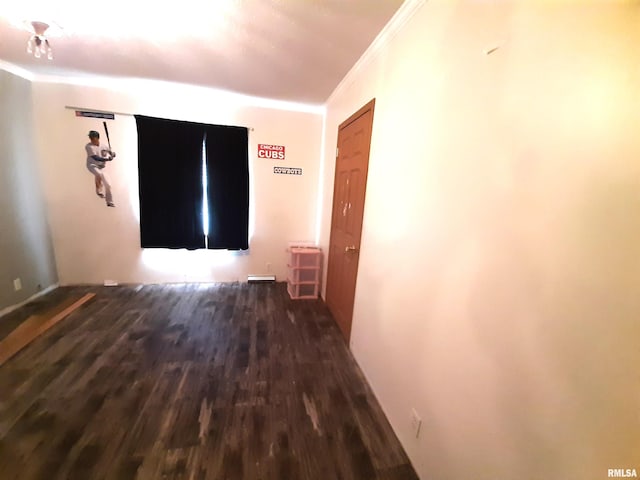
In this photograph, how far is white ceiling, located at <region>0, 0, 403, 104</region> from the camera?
1.60 meters

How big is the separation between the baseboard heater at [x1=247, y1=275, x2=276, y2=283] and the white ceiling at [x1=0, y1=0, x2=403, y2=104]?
2.60 metres

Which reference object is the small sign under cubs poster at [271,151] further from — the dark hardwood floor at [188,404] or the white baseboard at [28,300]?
the white baseboard at [28,300]

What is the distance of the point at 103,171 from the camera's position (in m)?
3.14

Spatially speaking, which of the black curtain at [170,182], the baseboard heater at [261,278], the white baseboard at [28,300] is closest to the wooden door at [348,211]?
the baseboard heater at [261,278]

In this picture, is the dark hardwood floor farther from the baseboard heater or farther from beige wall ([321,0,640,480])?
the baseboard heater

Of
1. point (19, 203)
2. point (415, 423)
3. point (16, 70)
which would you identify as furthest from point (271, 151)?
point (415, 423)

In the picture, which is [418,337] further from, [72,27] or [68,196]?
[68,196]

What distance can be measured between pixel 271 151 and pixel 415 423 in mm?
3429

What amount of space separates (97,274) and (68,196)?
1073mm

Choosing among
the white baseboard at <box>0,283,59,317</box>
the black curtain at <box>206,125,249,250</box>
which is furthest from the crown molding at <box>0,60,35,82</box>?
the white baseboard at <box>0,283,59,317</box>

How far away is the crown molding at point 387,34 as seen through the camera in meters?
1.44

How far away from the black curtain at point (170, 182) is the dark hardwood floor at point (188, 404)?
1.13m

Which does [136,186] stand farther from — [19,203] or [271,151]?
[271,151]

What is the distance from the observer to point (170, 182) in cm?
328
